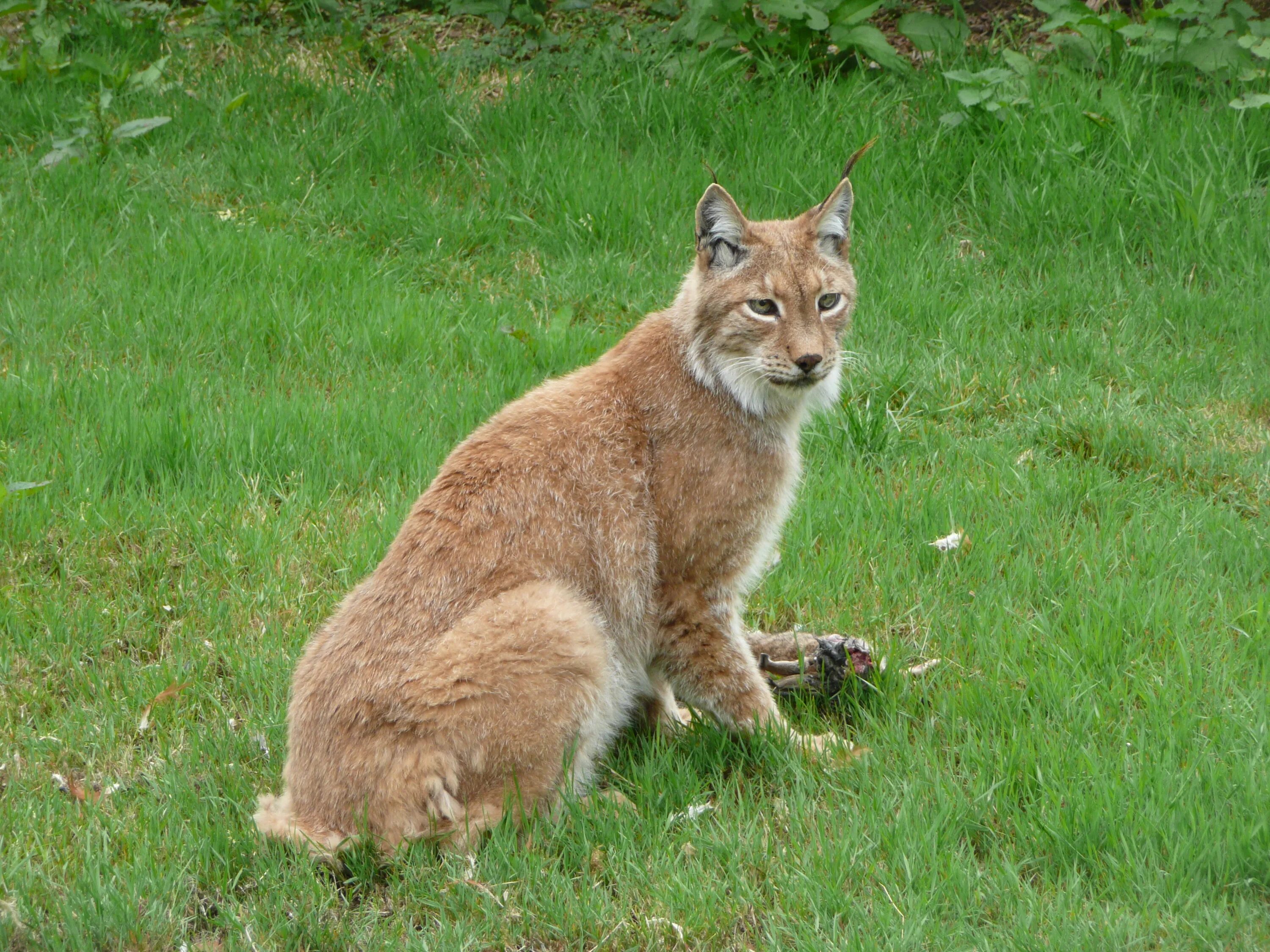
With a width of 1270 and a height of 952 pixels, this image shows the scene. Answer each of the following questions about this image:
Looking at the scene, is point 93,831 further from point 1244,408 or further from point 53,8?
point 53,8

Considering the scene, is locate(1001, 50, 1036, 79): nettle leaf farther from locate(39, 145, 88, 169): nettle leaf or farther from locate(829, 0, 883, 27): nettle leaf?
locate(39, 145, 88, 169): nettle leaf

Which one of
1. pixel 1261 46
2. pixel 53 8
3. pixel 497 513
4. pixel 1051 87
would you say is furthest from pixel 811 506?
pixel 53 8

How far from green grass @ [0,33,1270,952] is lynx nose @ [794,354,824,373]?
3.35 ft

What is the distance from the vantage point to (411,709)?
3.72 m

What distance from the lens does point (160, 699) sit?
4543 mm

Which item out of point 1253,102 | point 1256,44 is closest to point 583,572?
point 1253,102

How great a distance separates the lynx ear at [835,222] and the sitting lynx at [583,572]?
0.04 feet

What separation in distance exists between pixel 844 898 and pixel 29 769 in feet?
8.49

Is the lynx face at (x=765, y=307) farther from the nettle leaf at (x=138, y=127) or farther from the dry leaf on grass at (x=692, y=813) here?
the nettle leaf at (x=138, y=127)

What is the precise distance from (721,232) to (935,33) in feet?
15.5

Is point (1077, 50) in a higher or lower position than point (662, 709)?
higher

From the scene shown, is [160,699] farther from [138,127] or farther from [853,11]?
[853,11]

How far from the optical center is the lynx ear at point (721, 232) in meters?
4.69

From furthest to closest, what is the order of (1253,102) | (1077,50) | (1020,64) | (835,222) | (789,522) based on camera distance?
(1077,50) → (1020,64) → (1253,102) → (789,522) → (835,222)
